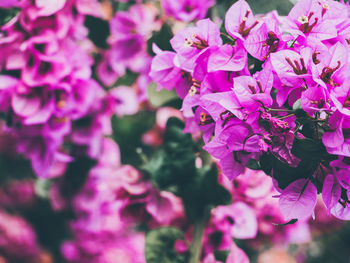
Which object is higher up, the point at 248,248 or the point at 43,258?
the point at 248,248

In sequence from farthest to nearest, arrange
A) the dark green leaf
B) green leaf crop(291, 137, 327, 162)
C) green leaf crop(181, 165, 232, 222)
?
1. the dark green leaf
2. green leaf crop(181, 165, 232, 222)
3. green leaf crop(291, 137, 327, 162)

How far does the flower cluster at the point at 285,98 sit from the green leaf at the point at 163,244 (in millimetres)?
189

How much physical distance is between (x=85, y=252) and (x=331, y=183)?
61cm

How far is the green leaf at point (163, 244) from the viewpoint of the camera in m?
0.50

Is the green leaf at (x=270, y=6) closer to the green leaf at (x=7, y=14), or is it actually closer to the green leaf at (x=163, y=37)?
the green leaf at (x=163, y=37)

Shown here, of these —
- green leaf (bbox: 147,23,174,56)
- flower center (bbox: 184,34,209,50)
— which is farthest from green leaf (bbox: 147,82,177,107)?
flower center (bbox: 184,34,209,50)

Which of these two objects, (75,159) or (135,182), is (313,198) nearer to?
(135,182)

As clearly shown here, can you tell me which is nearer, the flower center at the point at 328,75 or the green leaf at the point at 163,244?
the flower center at the point at 328,75

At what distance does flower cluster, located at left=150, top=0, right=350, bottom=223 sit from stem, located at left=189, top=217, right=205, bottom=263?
18 centimetres

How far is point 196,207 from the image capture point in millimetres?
510

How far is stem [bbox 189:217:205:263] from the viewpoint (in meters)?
0.50

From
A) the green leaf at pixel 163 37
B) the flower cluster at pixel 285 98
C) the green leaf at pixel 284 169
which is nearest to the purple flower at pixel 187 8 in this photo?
the green leaf at pixel 163 37

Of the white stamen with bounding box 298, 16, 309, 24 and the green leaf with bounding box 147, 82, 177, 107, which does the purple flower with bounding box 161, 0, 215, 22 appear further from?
the white stamen with bounding box 298, 16, 309, 24

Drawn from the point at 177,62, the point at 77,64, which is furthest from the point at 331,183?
the point at 77,64
